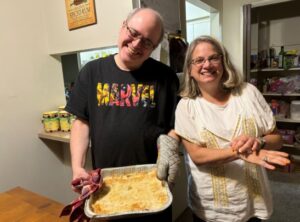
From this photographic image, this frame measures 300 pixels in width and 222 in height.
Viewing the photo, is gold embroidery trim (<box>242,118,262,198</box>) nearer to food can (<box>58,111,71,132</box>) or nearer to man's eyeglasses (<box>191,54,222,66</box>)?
man's eyeglasses (<box>191,54,222,66</box>)

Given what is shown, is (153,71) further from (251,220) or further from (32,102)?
(32,102)

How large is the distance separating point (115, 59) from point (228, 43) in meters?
2.25

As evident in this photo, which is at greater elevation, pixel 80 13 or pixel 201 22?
pixel 201 22

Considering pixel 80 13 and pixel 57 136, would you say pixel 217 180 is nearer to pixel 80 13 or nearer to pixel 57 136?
pixel 57 136

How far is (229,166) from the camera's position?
3.37ft

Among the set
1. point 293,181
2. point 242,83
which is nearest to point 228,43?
point 293,181

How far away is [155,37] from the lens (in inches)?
40.8

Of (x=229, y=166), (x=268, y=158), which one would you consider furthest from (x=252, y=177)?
(x=268, y=158)

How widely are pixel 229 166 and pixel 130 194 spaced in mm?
429

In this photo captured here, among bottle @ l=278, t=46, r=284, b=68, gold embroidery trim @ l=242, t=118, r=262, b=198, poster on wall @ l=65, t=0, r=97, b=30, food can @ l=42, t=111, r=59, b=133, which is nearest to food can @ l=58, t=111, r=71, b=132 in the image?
food can @ l=42, t=111, r=59, b=133

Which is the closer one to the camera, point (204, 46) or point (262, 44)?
point (204, 46)

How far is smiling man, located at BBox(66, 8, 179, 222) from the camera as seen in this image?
1.08 metres

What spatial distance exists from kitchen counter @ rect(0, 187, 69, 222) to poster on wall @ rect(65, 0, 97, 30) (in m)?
1.14

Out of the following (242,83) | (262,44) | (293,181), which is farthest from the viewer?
(262,44)
